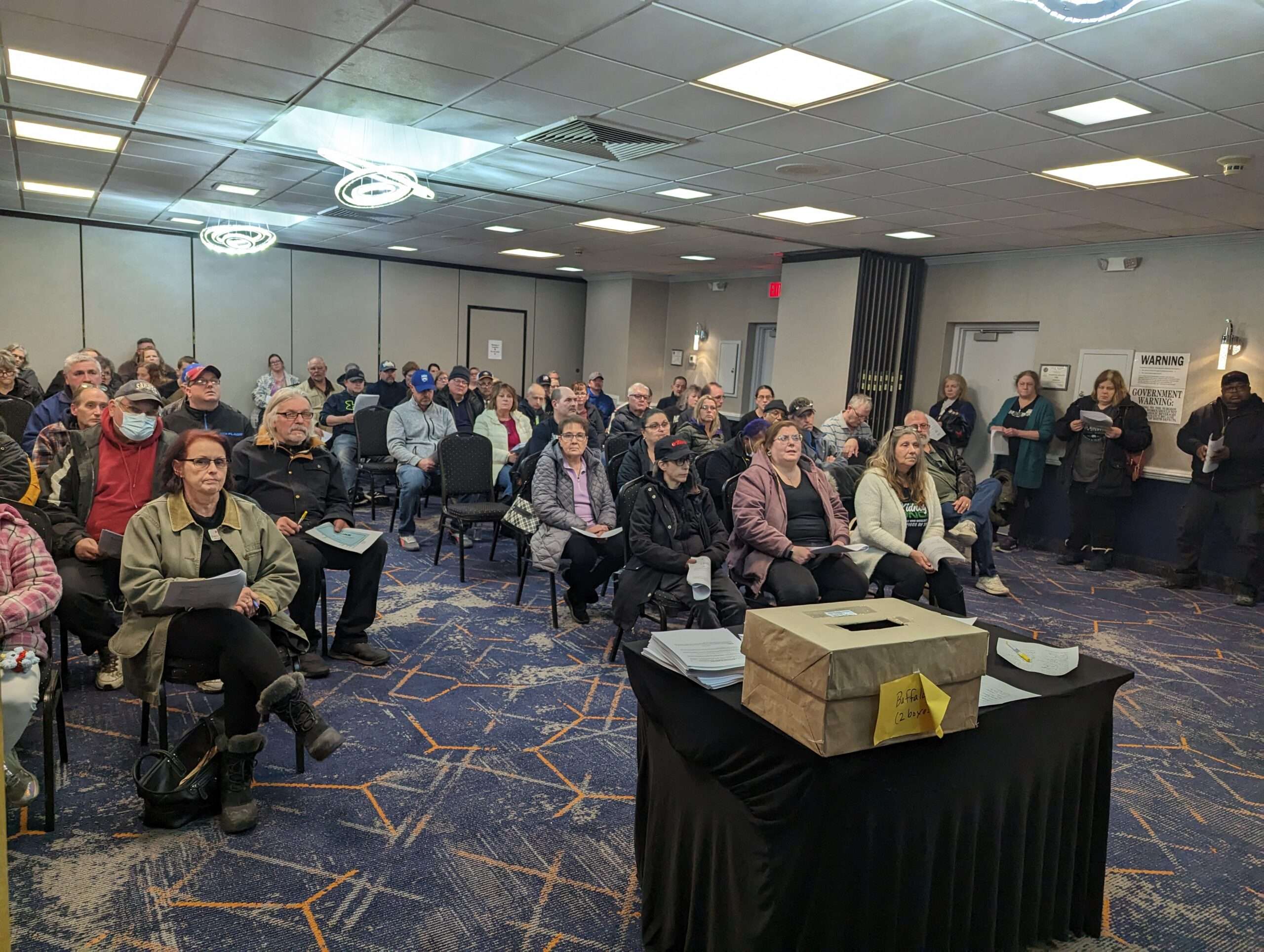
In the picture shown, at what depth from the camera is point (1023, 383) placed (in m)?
8.80

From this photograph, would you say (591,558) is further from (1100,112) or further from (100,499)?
(1100,112)

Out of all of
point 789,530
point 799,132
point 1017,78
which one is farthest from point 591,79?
point 789,530

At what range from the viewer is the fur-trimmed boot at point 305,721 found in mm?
3010

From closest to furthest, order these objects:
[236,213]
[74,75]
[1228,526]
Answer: [74,75], [1228,526], [236,213]

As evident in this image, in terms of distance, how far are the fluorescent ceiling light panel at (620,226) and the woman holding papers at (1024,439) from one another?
13.8ft

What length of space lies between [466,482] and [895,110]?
3.92 metres

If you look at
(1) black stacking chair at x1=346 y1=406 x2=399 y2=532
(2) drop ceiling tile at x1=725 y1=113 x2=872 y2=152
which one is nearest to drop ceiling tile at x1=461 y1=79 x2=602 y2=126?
(2) drop ceiling tile at x1=725 y1=113 x2=872 y2=152

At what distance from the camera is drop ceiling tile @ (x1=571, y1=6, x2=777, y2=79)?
354cm

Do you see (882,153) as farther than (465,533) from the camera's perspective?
No

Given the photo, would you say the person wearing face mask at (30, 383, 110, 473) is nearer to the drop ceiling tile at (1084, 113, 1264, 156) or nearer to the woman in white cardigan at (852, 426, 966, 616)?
the woman in white cardigan at (852, 426, 966, 616)

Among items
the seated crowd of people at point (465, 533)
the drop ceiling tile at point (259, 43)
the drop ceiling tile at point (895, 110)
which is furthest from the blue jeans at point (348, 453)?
the drop ceiling tile at point (895, 110)

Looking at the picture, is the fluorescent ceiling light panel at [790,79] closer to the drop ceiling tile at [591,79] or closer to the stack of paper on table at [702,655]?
the drop ceiling tile at [591,79]

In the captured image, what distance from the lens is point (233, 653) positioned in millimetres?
2984

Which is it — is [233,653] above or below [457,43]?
below
